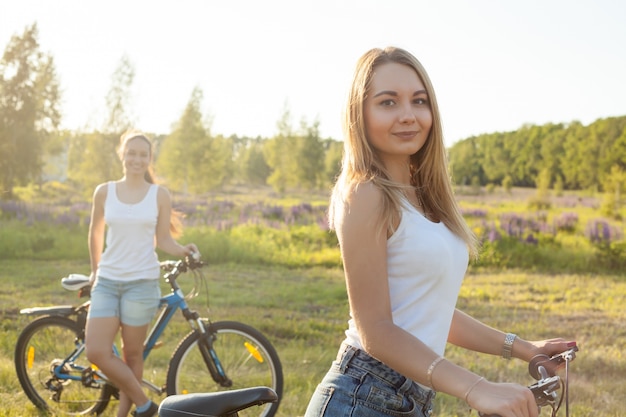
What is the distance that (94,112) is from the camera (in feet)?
93.6

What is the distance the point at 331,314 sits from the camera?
935 centimetres

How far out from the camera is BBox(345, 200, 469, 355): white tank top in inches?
68.4

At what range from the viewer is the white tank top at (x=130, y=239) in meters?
4.50

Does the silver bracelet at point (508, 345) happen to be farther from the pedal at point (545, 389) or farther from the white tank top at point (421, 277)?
the pedal at point (545, 389)

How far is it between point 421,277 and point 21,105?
2723 centimetres

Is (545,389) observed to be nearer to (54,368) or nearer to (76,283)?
(76,283)

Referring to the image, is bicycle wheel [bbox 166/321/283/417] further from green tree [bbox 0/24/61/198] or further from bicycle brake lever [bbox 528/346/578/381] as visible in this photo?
green tree [bbox 0/24/61/198]

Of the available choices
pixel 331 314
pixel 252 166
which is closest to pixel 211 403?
pixel 331 314

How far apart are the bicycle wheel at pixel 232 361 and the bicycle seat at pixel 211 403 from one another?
106 inches

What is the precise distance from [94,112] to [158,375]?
2414 cm

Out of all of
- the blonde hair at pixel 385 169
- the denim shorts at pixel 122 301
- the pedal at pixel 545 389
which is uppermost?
the blonde hair at pixel 385 169

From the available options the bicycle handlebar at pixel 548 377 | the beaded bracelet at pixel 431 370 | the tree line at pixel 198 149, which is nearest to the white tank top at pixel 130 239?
the bicycle handlebar at pixel 548 377

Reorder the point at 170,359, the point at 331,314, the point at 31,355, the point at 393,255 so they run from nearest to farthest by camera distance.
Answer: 1. the point at 393,255
2. the point at 170,359
3. the point at 31,355
4. the point at 331,314

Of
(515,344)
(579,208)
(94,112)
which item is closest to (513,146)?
(579,208)
